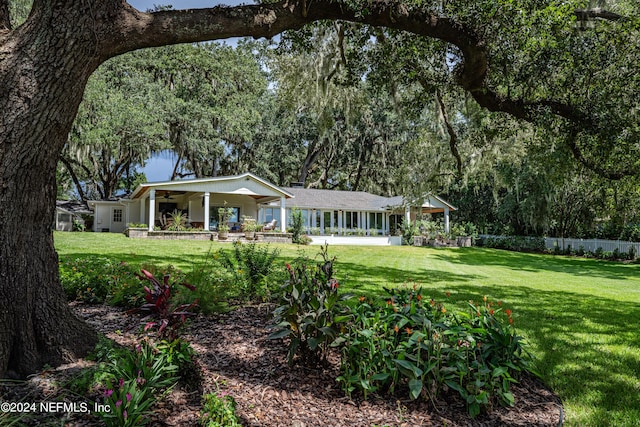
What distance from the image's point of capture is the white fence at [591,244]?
20969 millimetres

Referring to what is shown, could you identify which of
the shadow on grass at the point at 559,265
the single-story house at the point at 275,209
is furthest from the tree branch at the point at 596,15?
the single-story house at the point at 275,209

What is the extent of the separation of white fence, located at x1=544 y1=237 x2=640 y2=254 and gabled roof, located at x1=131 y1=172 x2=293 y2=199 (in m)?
17.1

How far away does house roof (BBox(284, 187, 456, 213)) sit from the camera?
26828 millimetres

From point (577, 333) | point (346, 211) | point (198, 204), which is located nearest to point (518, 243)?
point (346, 211)

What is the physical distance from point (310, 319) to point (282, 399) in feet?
1.89

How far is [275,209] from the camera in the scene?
28.0 m

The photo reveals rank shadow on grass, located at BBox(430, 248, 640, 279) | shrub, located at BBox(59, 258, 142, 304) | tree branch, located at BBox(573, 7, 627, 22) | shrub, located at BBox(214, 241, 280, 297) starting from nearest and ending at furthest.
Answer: shrub, located at BBox(59, 258, 142, 304), shrub, located at BBox(214, 241, 280, 297), tree branch, located at BBox(573, 7, 627, 22), shadow on grass, located at BBox(430, 248, 640, 279)

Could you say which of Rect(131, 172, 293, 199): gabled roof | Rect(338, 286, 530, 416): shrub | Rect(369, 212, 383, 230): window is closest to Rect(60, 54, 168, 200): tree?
Rect(131, 172, 293, 199): gabled roof

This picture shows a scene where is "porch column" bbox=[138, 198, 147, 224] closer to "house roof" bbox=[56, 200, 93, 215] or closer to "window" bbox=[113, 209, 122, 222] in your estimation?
"window" bbox=[113, 209, 122, 222]

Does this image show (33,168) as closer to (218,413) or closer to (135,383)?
(135,383)

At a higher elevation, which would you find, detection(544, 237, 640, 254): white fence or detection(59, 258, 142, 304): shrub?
detection(59, 258, 142, 304): shrub

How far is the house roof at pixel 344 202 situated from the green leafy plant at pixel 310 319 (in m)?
22.9

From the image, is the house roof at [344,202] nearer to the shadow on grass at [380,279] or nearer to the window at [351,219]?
the window at [351,219]

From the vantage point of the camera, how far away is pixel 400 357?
2.86 m
